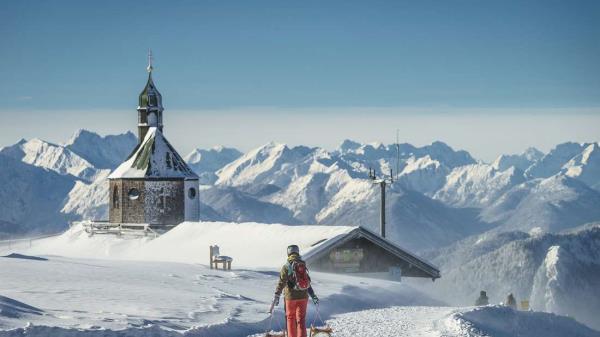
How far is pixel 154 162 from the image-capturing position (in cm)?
7531

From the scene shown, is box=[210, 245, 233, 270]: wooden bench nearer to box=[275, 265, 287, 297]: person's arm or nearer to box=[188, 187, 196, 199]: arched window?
box=[275, 265, 287, 297]: person's arm

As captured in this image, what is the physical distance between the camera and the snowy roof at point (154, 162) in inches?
2948

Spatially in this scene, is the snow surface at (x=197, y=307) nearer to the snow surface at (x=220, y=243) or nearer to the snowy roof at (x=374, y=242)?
the snowy roof at (x=374, y=242)

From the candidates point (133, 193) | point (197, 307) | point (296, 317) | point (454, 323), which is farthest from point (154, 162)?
point (296, 317)

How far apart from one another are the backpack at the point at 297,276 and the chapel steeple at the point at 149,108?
2255 inches

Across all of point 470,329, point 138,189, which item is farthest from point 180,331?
point 138,189

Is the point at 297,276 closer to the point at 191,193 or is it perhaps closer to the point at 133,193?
the point at 133,193

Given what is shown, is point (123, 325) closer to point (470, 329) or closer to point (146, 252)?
point (470, 329)

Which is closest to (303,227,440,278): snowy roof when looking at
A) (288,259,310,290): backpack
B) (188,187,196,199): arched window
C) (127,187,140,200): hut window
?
(288,259,310,290): backpack

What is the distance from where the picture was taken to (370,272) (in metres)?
49.3

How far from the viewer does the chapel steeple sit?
77625 millimetres

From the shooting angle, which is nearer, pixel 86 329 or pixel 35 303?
pixel 86 329

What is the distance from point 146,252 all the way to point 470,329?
37.2 metres

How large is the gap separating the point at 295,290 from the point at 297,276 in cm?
32
